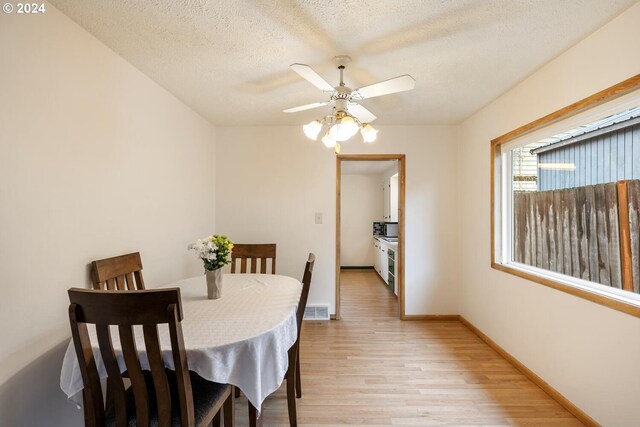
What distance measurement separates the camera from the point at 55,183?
153cm

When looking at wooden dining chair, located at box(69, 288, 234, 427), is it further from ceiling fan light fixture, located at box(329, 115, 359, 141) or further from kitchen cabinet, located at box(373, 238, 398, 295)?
kitchen cabinet, located at box(373, 238, 398, 295)

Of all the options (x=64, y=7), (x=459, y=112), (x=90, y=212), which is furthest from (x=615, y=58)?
(x=90, y=212)

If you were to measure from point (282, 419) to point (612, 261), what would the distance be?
2.22m

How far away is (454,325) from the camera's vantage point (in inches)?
135

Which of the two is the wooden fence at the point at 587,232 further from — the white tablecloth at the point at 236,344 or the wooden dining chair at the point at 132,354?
the wooden dining chair at the point at 132,354

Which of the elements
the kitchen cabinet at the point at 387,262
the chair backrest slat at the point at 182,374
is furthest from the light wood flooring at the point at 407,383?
the kitchen cabinet at the point at 387,262

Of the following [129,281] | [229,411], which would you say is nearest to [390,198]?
[129,281]

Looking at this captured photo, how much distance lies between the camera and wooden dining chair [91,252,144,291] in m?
1.75

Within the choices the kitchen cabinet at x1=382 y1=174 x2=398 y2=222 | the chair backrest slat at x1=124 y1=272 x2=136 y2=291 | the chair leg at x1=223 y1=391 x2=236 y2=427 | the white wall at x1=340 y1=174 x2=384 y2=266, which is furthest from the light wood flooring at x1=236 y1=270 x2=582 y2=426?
the white wall at x1=340 y1=174 x2=384 y2=266

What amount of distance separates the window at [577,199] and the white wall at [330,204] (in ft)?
2.64

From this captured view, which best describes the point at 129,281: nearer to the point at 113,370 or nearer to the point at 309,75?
the point at 113,370

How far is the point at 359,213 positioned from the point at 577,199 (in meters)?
5.08

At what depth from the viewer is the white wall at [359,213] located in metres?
6.96

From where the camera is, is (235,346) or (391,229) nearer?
(235,346)
